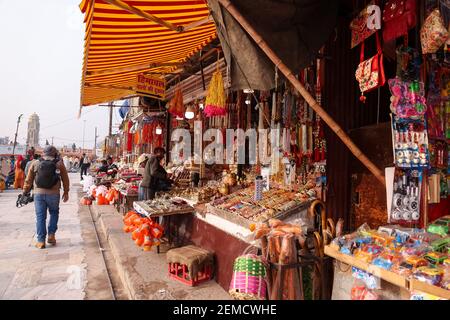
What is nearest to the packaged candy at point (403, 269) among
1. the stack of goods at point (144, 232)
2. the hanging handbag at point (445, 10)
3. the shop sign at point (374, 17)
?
the hanging handbag at point (445, 10)

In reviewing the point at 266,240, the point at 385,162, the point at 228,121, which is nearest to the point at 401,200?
the point at 385,162

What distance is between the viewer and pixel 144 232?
16.7 ft

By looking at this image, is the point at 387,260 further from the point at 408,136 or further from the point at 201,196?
the point at 201,196

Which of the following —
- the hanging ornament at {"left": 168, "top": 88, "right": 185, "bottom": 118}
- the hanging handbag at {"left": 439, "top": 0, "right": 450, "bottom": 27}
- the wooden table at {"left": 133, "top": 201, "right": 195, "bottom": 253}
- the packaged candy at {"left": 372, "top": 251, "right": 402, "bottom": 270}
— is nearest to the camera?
the packaged candy at {"left": 372, "top": 251, "right": 402, "bottom": 270}

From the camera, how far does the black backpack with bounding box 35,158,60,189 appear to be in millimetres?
5727

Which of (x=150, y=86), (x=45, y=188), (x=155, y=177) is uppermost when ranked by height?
(x=150, y=86)

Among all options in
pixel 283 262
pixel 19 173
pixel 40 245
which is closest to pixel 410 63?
pixel 283 262

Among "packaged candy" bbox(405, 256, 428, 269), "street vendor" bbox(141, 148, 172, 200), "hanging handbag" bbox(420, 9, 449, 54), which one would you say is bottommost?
"packaged candy" bbox(405, 256, 428, 269)

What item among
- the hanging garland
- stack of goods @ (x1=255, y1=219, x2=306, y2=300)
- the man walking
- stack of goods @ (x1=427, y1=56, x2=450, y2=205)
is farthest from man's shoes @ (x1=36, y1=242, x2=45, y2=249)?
stack of goods @ (x1=427, y1=56, x2=450, y2=205)

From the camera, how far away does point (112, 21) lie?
3701mm

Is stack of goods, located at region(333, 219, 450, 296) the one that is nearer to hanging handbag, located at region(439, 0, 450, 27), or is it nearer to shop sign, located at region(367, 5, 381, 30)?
hanging handbag, located at region(439, 0, 450, 27)

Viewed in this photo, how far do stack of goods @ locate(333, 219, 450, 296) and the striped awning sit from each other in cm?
321

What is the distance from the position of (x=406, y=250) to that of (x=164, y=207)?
3.66 meters

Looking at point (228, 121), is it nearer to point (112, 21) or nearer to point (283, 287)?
point (112, 21)
